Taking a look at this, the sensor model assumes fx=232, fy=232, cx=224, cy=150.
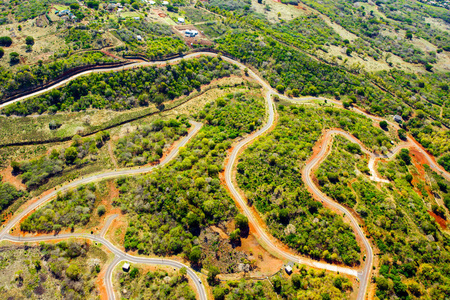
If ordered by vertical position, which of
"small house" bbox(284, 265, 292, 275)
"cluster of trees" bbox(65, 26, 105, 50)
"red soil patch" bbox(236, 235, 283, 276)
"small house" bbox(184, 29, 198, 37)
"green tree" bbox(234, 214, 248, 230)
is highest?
"small house" bbox(184, 29, 198, 37)

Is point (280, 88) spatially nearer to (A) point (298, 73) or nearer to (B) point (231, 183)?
(A) point (298, 73)

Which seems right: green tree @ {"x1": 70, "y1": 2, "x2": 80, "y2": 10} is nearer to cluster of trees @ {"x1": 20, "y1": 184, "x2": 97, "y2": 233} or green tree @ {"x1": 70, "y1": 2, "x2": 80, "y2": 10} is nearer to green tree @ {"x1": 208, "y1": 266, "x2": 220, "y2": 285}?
cluster of trees @ {"x1": 20, "y1": 184, "x2": 97, "y2": 233}

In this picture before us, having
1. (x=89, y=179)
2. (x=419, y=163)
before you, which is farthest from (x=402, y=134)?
(x=89, y=179)

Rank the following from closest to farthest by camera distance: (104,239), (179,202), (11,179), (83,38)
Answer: (104,239), (179,202), (11,179), (83,38)

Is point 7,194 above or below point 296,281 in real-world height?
below

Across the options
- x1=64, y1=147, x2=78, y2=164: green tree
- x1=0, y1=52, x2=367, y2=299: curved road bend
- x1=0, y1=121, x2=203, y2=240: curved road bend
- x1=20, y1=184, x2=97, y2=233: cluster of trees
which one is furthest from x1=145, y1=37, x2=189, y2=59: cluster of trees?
x1=20, y1=184, x2=97, y2=233: cluster of trees

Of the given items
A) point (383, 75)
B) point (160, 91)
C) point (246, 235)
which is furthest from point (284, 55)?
point (246, 235)

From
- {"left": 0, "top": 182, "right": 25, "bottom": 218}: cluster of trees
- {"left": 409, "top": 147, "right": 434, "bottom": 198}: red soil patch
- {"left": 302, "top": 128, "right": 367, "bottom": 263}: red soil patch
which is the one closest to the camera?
{"left": 302, "top": 128, "right": 367, "bottom": 263}: red soil patch
